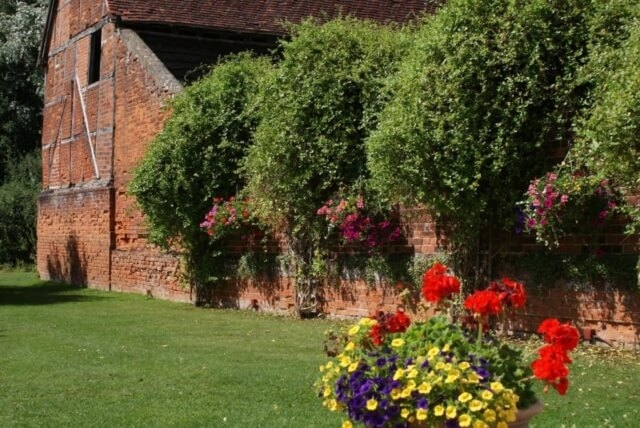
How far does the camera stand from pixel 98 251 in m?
22.0

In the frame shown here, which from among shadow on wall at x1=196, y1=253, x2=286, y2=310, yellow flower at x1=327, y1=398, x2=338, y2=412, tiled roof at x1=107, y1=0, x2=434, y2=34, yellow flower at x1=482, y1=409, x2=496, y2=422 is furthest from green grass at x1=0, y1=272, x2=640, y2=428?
tiled roof at x1=107, y1=0, x2=434, y2=34

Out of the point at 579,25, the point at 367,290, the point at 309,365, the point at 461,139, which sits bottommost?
the point at 309,365

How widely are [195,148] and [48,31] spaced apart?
13.4 meters

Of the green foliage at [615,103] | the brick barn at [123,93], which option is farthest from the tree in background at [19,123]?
the green foliage at [615,103]

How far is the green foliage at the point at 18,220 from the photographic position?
31.5 m

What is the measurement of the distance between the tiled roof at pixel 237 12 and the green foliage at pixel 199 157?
5083 mm

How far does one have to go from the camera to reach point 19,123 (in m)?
36.2

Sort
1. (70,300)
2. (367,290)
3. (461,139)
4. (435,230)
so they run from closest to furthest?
1. (461,139)
2. (435,230)
3. (367,290)
4. (70,300)

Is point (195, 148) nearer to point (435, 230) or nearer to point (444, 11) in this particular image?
point (435, 230)

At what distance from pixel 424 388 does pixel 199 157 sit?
38.5 feet

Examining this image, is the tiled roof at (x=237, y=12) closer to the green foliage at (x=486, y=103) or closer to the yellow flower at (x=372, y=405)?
the green foliage at (x=486, y=103)

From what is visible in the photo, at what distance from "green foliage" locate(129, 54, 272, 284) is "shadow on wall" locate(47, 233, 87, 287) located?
7.64 metres

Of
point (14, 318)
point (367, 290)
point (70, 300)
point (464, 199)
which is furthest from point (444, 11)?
point (70, 300)

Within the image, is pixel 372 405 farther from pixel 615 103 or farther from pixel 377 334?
pixel 615 103
